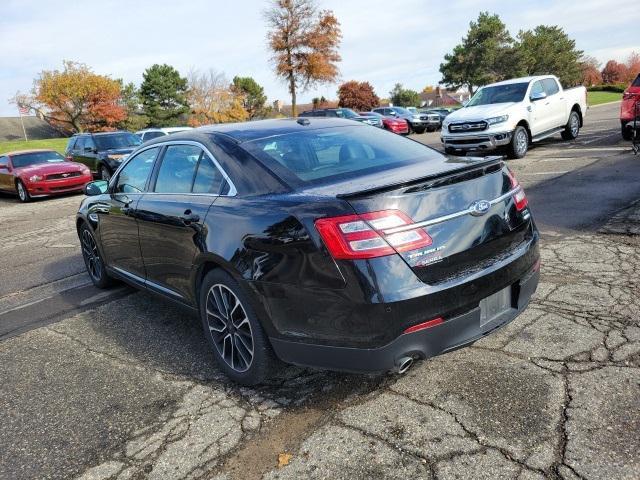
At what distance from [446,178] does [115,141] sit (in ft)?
53.8

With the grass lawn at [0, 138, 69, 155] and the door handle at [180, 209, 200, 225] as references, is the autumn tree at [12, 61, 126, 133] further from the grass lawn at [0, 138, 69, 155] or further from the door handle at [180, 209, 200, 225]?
the door handle at [180, 209, 200, 225]

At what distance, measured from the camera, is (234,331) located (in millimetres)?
3143

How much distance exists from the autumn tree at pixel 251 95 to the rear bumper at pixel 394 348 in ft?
228

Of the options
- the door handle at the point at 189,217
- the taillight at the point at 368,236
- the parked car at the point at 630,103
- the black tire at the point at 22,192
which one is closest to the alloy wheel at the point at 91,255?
the door handle at the point at 189,217

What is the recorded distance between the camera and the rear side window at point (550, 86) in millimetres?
13215

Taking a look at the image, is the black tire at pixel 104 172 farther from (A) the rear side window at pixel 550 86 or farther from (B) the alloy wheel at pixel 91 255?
(A) the rear side window at pixel 550 86

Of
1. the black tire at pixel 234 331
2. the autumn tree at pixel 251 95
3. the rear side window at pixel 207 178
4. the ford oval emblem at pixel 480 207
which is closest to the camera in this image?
the ford oval emblem at pixel 480 207

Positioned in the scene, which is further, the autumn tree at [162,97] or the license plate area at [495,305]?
the autumn tree at [162,97]

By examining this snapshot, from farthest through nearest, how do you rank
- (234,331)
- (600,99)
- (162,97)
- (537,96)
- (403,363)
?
(162,97), (600,99), (537,96), (234,331), (403,363)

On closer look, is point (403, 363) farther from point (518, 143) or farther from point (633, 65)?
point (633, 65)

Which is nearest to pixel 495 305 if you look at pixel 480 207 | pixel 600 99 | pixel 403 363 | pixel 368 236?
pixel 480 207

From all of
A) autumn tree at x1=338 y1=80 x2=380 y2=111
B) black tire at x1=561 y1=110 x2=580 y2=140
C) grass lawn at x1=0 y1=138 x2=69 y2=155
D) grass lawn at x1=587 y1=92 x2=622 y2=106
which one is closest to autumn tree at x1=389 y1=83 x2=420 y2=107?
autumn tree at x1=338 y1=80 x2=380 y2=111

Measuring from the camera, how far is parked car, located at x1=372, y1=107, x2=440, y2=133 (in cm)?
2981

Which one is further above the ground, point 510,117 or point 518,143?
point 510,117
